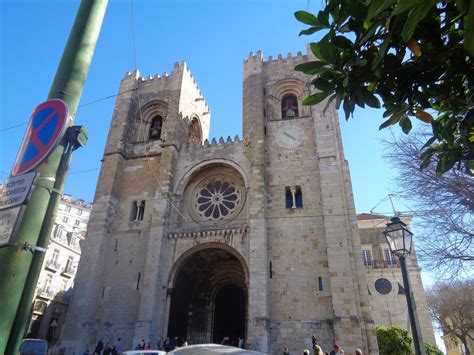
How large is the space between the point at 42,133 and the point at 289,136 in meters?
15.8

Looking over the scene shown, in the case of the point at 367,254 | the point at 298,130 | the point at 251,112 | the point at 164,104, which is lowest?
the point at 367,254

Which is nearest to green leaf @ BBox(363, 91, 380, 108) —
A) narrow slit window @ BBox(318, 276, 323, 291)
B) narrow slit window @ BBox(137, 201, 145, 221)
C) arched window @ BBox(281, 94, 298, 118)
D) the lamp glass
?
the lamp glass

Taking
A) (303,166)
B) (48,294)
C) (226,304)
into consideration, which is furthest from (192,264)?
(48,294)

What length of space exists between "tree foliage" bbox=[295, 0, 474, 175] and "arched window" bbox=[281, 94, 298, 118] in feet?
53.6

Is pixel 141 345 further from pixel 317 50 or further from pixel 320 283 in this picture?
pixel 317 50

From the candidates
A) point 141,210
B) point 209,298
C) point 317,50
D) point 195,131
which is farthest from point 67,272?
point 317,50

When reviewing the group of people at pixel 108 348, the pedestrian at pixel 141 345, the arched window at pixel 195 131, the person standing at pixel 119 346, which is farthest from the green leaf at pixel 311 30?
the arched window at pixel 195 131

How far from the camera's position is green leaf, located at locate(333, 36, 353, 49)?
85.4 inches

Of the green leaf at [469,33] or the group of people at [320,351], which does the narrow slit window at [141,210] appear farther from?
the green leaf at [469,33]

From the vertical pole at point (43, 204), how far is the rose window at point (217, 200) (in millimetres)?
14819

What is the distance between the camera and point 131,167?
767 inches

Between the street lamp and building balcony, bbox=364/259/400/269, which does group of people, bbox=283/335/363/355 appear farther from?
building balcony, bbox=364/259/400/269

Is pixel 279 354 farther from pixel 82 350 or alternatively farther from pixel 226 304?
pixel 82 350

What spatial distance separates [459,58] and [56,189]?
110 inches
